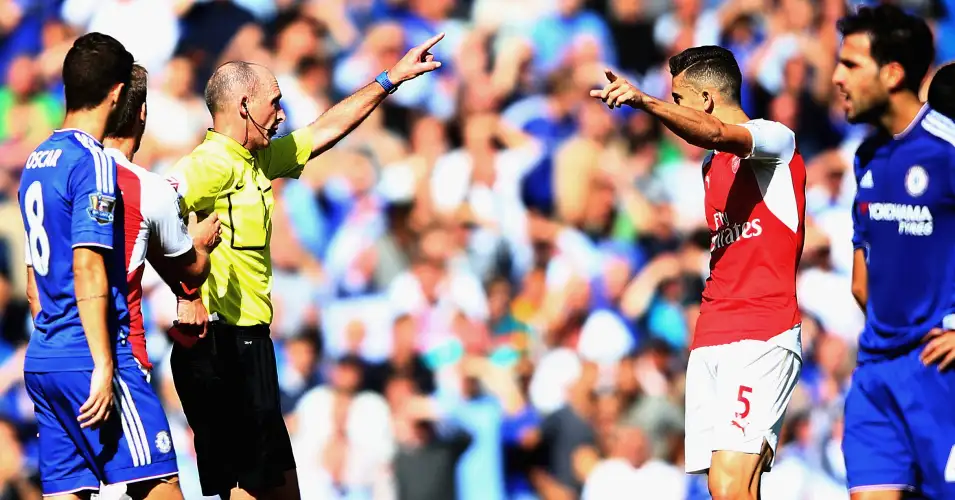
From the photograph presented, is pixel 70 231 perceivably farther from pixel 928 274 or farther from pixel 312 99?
pixel 312 99

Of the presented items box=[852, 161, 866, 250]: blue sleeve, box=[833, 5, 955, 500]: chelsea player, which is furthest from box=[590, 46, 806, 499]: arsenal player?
box=[833, 5, 955, 500]: chelsea player

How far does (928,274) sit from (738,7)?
5.90 meters

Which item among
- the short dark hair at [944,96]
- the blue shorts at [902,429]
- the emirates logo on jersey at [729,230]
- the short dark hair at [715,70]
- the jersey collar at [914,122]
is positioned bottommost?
the blue shorts at [902,429]

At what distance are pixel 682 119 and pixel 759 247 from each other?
0.89 meters

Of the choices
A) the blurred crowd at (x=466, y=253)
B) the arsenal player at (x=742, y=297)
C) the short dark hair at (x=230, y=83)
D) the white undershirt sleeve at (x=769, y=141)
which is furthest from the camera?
the blurred crowd at (x=466, y=253)

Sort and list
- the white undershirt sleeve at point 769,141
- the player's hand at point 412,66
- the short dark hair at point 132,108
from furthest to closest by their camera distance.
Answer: the player's hand at point 412,66, the white undershirt sleeve at point 769,141, the short dark hair at point 132,108

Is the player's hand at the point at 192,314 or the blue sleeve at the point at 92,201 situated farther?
the player's hand at the point at 192,314

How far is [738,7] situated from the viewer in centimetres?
984

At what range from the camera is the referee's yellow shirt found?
517 cm

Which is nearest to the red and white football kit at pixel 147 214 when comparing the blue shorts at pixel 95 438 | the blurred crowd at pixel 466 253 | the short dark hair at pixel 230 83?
the blue shorts at pixel 95 438

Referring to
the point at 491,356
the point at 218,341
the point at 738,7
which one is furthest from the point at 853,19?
the point at 738,7

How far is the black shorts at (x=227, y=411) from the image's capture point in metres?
5.25

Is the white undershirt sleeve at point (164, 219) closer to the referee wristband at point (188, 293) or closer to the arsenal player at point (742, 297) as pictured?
the referee wristband at point (188, 293)

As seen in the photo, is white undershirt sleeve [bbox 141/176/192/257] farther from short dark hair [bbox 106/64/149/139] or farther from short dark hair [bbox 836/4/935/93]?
short dark hair [bbox 836/4/935/93]
